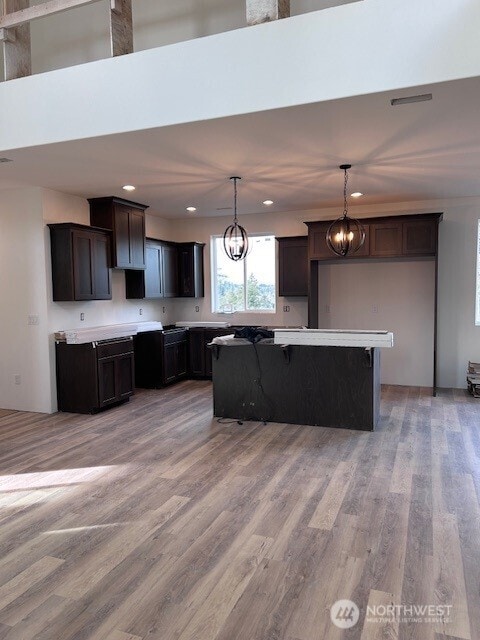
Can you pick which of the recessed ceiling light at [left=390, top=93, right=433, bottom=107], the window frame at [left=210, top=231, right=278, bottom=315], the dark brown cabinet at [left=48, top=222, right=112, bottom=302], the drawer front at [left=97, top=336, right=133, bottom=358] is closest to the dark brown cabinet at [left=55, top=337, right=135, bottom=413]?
the drawer front at [left=97, top=336, right=133, bottom=358]

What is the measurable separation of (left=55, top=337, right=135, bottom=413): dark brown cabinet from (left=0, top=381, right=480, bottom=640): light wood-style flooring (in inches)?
31.4

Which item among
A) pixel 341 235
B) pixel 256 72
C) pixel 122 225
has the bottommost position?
pixel 341 235

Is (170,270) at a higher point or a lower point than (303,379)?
higher

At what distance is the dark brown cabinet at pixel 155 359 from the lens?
679cm

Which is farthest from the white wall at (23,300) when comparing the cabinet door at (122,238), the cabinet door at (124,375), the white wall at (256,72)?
the white wall at (256,72)

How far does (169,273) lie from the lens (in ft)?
24.7

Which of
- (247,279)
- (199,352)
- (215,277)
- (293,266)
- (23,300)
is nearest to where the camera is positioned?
(23,300)

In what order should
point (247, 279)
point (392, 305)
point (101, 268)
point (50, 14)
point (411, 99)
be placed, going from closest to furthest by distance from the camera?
point (411, 99) < point (50, 14) < point (101, 268) < point (392, 305) < point (247, 279)

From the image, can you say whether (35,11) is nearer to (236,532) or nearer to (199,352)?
(236,532)

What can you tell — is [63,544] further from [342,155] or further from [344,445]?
[342,155]

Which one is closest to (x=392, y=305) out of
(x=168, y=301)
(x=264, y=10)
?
(x=168, y=301)

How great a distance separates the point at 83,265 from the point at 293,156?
2885mm

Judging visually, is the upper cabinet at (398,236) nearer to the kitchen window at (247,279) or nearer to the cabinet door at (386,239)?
the cabinet door at (386,239)

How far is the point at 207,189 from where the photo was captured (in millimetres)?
5633
